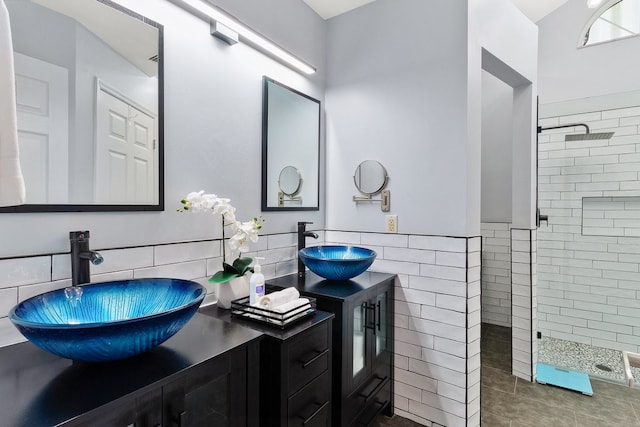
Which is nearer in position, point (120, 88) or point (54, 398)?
point (54, 398)

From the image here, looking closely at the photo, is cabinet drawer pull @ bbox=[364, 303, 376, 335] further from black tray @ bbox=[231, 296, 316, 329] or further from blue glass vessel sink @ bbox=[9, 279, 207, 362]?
blue glass vessel sink @ bbox=[9, 279, 207, 362]

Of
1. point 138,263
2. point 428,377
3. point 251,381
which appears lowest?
point 428,377

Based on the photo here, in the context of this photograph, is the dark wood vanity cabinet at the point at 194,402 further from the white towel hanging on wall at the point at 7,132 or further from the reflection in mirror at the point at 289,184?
the reflection in mirror at the point at 289,184

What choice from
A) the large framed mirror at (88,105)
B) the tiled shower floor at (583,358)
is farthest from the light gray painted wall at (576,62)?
the large framed mirror at (88,105)

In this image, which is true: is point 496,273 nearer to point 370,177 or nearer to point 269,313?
point 370,177

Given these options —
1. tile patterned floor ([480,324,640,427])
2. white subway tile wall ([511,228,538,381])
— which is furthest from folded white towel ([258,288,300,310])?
white subway tile wall ([511,228,538,381])

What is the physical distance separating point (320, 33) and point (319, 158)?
927 mm

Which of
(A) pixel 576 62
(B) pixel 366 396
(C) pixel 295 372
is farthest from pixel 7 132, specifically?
(A) pixel 576 62

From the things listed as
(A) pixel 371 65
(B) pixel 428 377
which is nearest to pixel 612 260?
(B) pixel 428 377

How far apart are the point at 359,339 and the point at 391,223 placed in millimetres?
758

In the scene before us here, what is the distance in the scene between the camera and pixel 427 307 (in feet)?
6.38

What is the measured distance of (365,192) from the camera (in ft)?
7.26

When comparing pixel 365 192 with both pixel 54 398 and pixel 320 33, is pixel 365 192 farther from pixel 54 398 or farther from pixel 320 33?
pixel 54 398

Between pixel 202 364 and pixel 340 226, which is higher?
pixel 340 226
